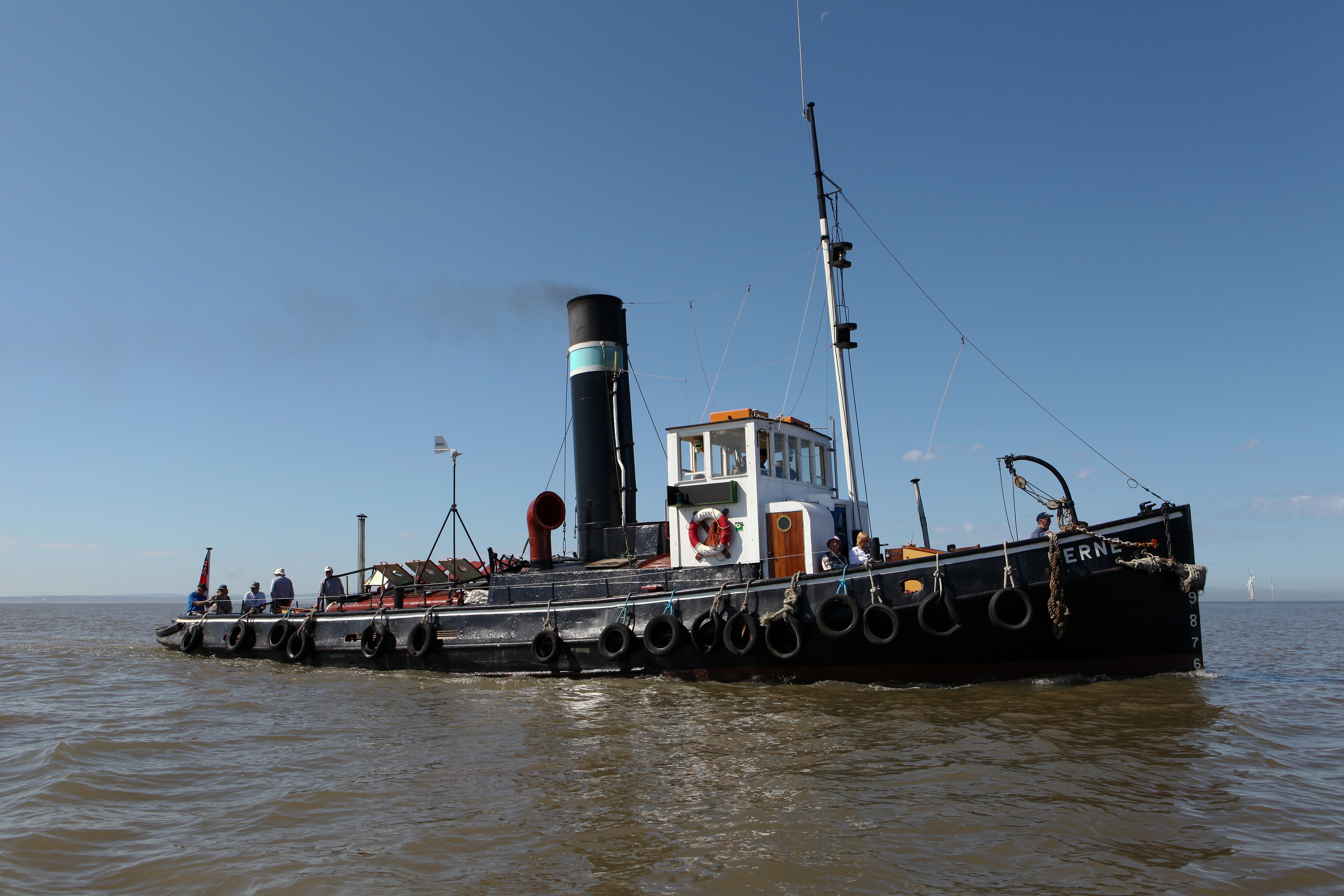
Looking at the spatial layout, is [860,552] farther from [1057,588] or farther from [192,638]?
[192,638]

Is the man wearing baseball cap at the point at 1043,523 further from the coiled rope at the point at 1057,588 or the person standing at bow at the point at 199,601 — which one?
the person standing at bow at the point at 199,601

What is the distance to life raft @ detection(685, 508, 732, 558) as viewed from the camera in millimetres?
11359

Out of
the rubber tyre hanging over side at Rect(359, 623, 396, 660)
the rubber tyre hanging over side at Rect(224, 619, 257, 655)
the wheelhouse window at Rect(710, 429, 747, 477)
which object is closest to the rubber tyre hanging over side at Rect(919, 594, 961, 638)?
the wheelhouse window at Rect(710, 429, 747, 477)

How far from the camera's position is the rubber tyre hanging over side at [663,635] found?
427 inches

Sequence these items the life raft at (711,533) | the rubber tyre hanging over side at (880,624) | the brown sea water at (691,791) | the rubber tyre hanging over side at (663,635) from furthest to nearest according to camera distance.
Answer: the life raft at (711,533), the rubber tyre hanging over side at (663,635), the rubber tyre hanging over side at (880,624), the brown sea water at (691,791)

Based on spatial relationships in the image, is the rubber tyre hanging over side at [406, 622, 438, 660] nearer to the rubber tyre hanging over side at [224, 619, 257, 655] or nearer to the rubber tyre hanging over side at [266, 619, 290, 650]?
the rubber tyre hanging over side at [266, 619, 290, 650]

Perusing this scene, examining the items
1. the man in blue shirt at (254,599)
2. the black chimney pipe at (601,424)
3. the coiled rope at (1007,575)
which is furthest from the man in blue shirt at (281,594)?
the coiled rope at (1007,575)

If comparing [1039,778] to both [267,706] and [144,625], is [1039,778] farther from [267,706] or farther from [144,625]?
[144,625]

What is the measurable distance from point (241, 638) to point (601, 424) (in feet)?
28.6

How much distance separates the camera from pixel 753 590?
10.6 meters

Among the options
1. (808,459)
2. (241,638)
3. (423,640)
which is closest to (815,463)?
(808,459)

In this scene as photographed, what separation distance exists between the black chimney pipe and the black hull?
2.01 metres

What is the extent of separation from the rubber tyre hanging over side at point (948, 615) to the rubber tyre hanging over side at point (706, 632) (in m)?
2.51

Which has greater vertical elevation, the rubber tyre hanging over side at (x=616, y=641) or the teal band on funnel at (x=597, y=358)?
the teal band on funnel at (x=597, y=358)
